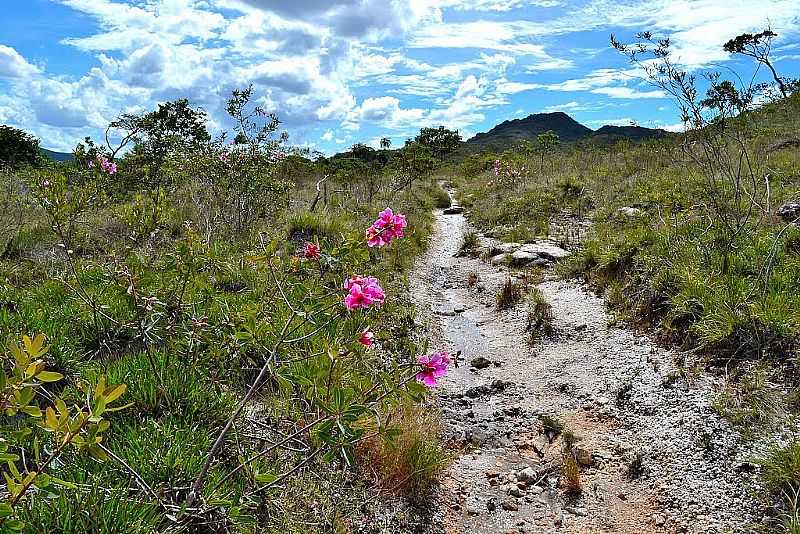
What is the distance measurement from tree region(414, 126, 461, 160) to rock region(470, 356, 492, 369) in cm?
1868

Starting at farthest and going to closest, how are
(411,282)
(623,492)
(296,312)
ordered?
(411,282) → (623,492) → (296,312)

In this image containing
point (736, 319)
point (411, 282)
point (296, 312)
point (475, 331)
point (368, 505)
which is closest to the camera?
point (296, 312)

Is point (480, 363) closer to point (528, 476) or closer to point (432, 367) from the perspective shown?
point (528, 476)

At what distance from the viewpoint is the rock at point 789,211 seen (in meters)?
6.48

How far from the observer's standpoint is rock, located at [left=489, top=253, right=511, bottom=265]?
845 centimetres

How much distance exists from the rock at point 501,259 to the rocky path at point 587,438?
99.2 inches

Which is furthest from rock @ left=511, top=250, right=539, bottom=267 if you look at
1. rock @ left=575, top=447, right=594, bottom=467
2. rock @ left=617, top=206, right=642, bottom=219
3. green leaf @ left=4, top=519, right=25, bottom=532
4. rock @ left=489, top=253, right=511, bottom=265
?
green leaf @ left=4, top=519, right=25, bottom=532

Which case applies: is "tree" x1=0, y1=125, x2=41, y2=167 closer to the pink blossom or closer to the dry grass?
the pink blossom

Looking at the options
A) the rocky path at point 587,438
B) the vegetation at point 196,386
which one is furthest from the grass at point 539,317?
the vegetation at point 196,386

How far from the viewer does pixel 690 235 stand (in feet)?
20.2

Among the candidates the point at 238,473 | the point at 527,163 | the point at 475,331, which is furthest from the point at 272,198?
the point at 527,163

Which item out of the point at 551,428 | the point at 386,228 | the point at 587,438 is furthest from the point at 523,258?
the point at 386,228

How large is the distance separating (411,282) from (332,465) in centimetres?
485

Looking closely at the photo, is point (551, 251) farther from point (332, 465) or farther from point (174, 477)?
point (174, 477)
